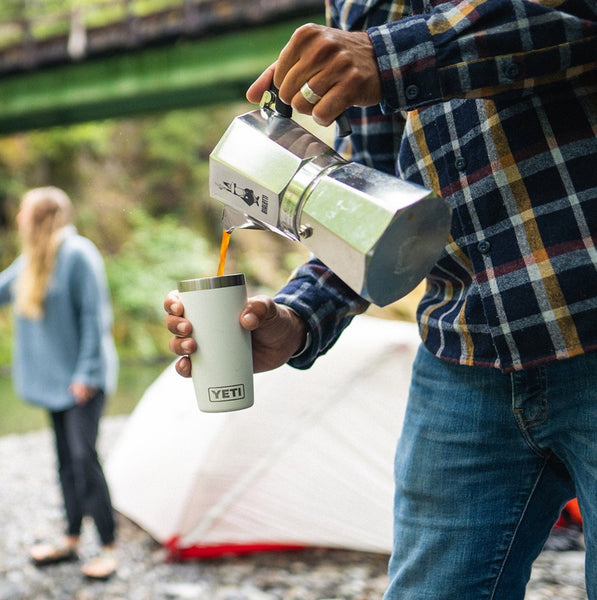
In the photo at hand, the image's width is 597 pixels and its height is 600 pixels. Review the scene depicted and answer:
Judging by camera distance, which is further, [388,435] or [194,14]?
[194,14]

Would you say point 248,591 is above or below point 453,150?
below

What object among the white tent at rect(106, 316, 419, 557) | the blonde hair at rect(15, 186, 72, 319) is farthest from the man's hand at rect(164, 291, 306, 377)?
the blonde hair at rect(15, 186, 72, 319)

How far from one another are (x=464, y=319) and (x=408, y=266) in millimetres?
249

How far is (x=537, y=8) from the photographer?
829 millimetres

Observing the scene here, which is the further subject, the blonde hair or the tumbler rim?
the blonde hair

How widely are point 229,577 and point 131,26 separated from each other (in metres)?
8.29

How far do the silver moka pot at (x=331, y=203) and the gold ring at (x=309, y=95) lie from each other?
0.07 meters

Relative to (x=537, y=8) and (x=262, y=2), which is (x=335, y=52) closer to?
(x=537, y=8)

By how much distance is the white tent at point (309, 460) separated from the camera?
327cm

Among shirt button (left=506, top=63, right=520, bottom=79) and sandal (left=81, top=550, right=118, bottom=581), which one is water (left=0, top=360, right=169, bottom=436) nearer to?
sandal (left=81, top=550, right=118, bottom=581)

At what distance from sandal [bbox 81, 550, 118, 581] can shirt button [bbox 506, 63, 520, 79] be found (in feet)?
10.3

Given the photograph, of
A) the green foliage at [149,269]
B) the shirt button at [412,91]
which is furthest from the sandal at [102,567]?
the green foliage at [149,269]

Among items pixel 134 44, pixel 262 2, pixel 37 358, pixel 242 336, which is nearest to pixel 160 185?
pixel 134 44

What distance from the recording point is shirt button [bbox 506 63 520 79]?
2.75ft
